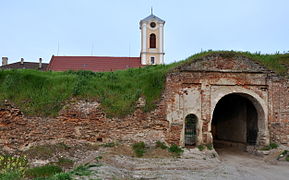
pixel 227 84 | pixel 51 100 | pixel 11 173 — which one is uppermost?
pixel 227 84

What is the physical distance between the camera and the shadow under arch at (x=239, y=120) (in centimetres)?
1380

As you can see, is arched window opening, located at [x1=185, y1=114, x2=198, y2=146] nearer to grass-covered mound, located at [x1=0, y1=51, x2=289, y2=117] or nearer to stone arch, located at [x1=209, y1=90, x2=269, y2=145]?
stone arch, located at [x1=209, y1=90, x2=269, y2=145]

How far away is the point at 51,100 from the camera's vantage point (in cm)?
1262

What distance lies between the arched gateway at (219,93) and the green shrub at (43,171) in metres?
5.05

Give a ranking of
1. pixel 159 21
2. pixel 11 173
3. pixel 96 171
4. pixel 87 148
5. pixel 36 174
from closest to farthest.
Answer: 1. pixel 11 173
2. pixel 96 171
3. pixel 36 174
4. pixel 87 148
5. pixel 159 21

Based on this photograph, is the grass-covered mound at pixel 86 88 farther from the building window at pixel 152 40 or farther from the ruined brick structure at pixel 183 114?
the building window at pixel 152 40

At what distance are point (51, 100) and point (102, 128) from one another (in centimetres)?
253

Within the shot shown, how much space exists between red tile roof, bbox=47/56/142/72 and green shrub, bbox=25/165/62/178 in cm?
2405

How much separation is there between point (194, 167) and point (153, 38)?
3550 centimetres

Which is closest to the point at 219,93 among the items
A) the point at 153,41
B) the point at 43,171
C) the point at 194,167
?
the point at 194,167

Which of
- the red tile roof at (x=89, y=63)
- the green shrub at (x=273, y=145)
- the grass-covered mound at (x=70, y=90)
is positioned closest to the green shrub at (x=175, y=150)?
the grass-covered mound at (x=70, y=90)

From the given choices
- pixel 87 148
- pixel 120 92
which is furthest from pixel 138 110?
pixel 87 148

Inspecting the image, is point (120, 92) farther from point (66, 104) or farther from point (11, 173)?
point (11, 173)

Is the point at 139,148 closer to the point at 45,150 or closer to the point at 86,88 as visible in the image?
the point at 86,88
